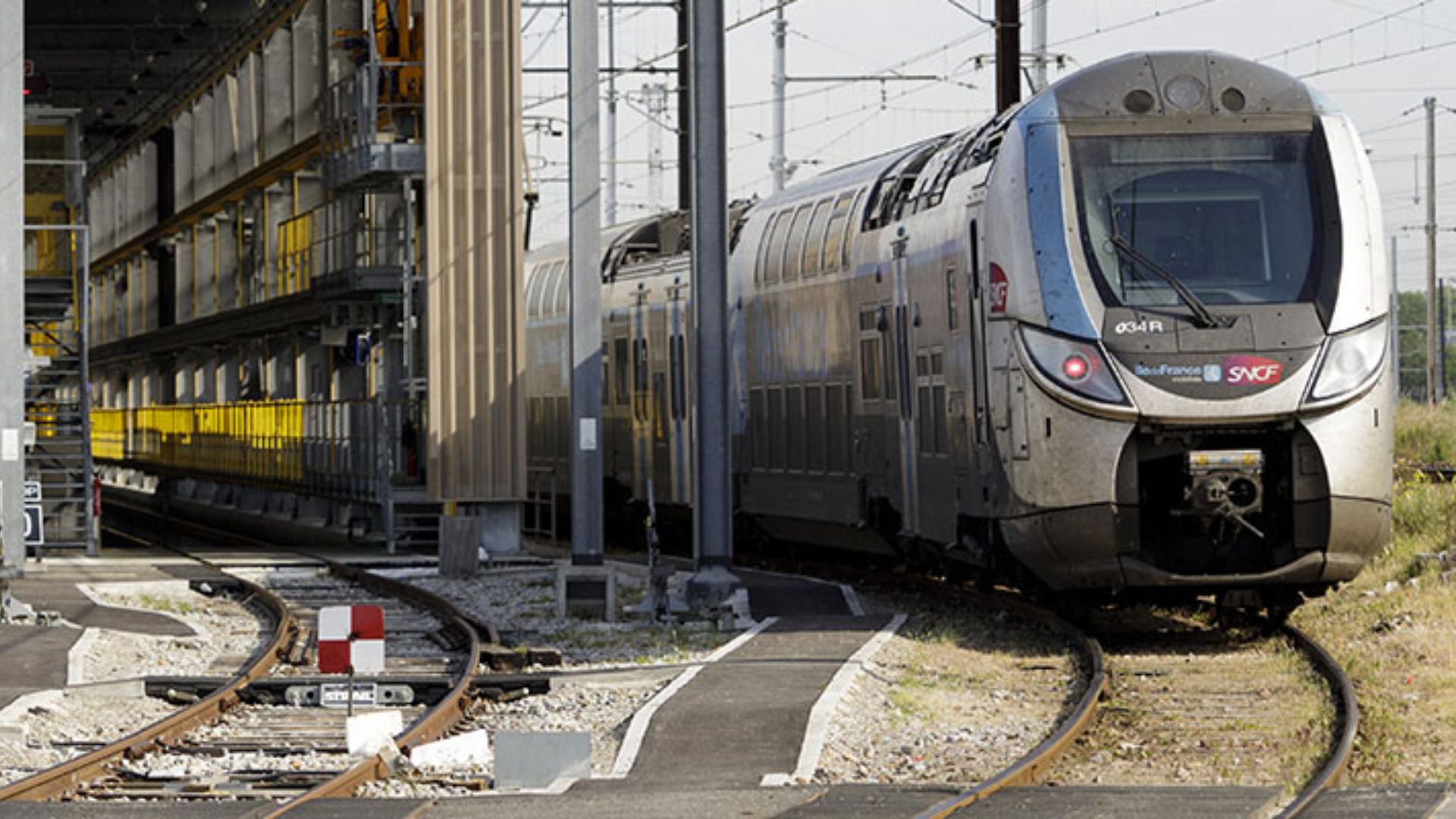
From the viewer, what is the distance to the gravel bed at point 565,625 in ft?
60.5

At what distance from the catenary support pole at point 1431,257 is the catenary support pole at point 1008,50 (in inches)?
1043

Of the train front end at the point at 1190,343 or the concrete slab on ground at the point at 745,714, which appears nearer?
the concrete slab on ground at the point at 745,714

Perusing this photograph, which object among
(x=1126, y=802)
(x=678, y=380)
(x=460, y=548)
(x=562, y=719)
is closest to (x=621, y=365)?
(x=678, y=380)

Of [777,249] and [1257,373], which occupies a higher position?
[777,249]

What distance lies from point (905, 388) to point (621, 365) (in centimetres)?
1035

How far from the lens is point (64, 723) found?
14.7 m

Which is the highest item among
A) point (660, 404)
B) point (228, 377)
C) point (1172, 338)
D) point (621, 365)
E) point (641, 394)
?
point (228, 377)

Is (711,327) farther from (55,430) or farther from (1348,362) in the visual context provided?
(55,430)

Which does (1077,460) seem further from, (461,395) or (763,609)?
→ (461,395)

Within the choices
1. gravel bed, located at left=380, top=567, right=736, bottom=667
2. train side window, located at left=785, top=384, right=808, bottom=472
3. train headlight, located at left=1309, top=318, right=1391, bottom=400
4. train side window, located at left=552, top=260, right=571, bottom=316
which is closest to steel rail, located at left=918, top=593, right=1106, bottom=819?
train headlight, located at left=1309, top=318, right=1391, bottom=400

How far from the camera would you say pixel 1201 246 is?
17.1 meters

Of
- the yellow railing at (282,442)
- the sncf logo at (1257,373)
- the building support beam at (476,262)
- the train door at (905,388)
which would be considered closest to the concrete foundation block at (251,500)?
the yellow railing at (282,442)

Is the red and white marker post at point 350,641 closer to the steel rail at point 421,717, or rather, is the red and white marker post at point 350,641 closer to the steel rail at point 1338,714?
the steel rail at point 421,717

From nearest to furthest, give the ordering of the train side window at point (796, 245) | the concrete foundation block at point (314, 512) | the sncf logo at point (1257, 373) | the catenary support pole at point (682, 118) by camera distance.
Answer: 1. the sncf logo at point (1257, 373)
2. the train side window at point (796, 245)
3. the concrete foundation block at point (314, 512)
4. the catenary support pole at point (682, 118)
